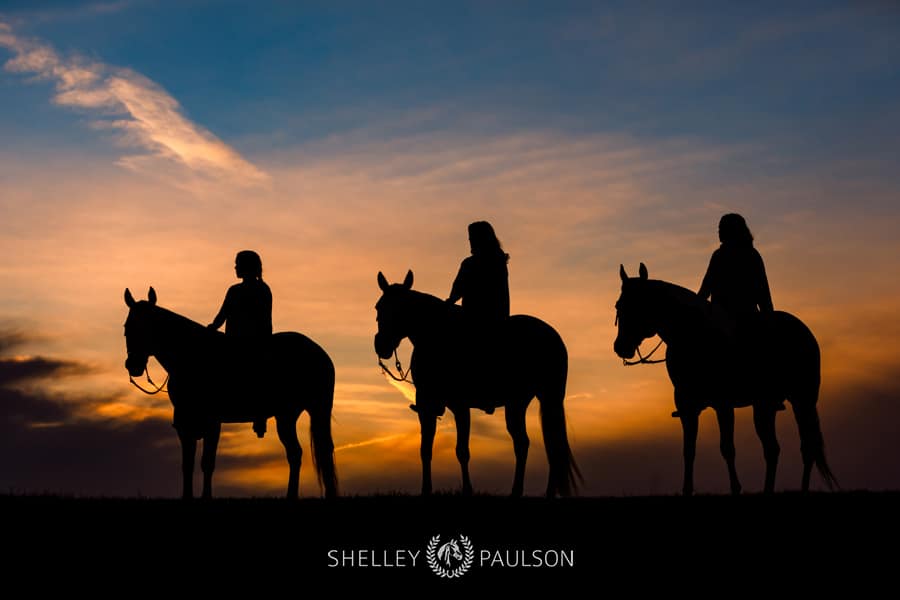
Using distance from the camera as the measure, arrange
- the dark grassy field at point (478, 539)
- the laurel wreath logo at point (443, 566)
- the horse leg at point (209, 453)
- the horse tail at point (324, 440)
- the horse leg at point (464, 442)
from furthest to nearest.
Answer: the horse tail at point (324, 440) → the horse leg at point (209, 453) → the horse leg at point (464, 442) → the dark grassy field at point (478, 539) → the laurel wreath logo at point (443, 566)

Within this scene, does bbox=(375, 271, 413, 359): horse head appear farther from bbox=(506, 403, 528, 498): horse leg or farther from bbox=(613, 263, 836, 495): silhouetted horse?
bbox=(613, 263, 836, 495): silhouetted horse

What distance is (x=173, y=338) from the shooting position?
19344 mm

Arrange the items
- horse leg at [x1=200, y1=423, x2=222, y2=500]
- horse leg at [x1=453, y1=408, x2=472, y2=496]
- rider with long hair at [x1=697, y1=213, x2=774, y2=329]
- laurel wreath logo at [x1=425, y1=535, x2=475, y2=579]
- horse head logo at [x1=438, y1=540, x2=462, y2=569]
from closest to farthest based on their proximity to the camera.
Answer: laurel wreath logo at [x1=425, y1=535, x2=475, y2=579] → horse head logo at [x1=438, y1=540, x2=462, y2=569] → horse leg at [x1=453, y1=408, x2=472, y2=496] → horse leg at [x1=200, y1=423, x2=222, y2=500] → rider with long hair at [x1=697, y1=213, x2=774, y2=329]

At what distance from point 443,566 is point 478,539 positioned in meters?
0.91

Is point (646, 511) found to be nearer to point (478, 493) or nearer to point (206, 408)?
point (478, 493)

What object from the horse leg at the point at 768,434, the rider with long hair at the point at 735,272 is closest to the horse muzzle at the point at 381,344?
the rider with long hair at the point at 735,272

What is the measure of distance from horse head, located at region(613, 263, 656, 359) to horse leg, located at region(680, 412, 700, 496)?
1.41 meters

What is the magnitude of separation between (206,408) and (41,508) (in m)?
3.04

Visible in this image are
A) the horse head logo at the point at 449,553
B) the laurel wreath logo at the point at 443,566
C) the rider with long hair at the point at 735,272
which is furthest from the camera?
the rider with long hair at the point at 735,272

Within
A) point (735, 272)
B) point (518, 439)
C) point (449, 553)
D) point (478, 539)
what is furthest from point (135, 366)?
point (735, 272)

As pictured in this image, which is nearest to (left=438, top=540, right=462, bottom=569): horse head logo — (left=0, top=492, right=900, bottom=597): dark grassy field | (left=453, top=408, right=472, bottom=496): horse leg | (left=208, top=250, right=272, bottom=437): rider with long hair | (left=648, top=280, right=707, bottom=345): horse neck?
(left=0, top=492, right=900, bottom=597): dark grassy field

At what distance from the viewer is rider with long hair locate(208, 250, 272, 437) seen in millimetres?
19438

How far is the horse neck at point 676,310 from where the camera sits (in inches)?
739

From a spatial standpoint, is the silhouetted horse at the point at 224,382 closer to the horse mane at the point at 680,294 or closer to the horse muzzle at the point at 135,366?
the horse muzzle at the point at 135,366
